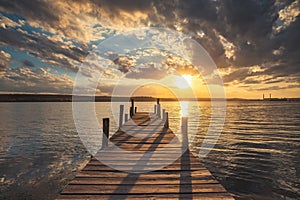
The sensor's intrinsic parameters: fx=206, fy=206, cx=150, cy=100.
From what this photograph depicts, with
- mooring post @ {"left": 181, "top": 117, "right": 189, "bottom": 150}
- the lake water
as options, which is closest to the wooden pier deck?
mooring post @ {"left": 181, "top": 117, "right": 189, "bottom": 150}

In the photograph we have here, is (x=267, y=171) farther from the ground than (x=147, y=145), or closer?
closer

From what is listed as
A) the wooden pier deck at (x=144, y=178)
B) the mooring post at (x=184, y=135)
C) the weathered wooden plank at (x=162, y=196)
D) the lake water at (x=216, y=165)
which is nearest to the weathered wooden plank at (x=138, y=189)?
the wooden pier deck at (x=144, y=178)

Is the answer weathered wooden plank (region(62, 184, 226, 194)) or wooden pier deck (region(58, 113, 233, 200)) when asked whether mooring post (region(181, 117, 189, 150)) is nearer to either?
wooden pier deck (region(58, 113, 233, 200))

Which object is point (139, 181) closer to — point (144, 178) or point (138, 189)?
point (144, 178)

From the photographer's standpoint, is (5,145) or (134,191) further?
(5,145)

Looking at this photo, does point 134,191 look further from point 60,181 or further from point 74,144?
point 74,144

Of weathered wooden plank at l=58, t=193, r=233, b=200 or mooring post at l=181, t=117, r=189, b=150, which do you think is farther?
mooring post at l=181, t=117, r=189, b=150

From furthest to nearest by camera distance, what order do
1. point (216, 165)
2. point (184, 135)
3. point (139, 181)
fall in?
point (216, 165), point (184, 135), point (139, 181)

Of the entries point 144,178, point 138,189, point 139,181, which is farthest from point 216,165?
point 138,189

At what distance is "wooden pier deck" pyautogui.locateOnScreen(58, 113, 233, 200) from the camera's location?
4.50 meters

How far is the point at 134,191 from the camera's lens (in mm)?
4695

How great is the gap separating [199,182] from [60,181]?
27.5 feet

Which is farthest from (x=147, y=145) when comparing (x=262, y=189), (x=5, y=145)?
(x=5, y=145)

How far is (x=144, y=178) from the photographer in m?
5.46
